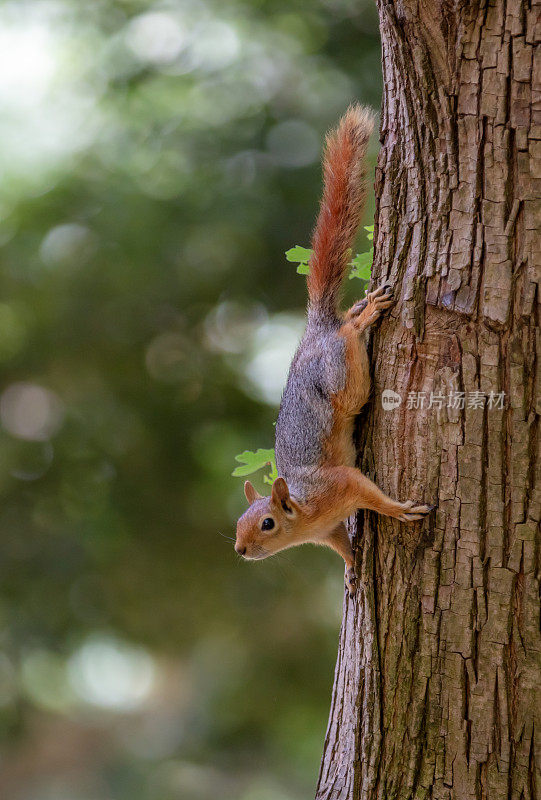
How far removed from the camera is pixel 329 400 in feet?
5.19

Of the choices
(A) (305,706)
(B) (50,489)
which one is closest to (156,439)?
(B) (50,489)

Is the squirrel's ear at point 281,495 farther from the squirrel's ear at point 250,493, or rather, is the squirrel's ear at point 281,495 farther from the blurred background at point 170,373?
the blurred background at point 170,373

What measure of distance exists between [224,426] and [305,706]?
150 centimetres

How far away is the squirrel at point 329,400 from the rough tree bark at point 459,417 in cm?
7

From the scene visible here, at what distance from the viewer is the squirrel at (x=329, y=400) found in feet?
5.00

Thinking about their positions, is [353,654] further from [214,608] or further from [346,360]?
[214,608]

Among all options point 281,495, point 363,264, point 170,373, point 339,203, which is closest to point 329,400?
point 281,495

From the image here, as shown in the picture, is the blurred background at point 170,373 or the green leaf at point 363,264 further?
the blurred background at point 170,373

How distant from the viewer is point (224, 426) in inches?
158

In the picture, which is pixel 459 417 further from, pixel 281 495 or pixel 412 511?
pixel 281 495

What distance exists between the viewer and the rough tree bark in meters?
1.30
